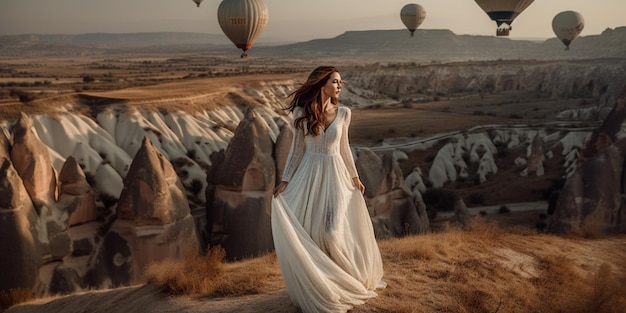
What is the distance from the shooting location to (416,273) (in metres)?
6.02

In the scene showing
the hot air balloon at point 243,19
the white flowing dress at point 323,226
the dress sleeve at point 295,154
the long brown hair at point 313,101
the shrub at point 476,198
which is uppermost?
the hot air balloon at point 243,19

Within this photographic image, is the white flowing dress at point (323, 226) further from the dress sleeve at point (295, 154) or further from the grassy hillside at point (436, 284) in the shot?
the grassy hillside at point (436, 284)

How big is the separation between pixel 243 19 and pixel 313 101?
2268 cm

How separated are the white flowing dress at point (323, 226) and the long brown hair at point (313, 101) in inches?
2.4

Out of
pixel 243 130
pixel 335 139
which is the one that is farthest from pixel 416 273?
pixel 243 130

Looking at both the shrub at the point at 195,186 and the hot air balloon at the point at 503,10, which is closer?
the shrub at the point at 195,186

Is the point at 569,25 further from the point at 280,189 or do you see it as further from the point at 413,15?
the point at 280,189

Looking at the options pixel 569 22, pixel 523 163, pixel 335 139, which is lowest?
pixel 523 163

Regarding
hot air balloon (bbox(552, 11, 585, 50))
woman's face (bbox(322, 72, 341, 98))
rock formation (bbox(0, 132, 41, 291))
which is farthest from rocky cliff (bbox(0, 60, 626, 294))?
hot air balloon (bbox(552, 11, 585, 50))

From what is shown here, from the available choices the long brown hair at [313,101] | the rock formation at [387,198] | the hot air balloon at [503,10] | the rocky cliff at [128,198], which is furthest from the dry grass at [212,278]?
the hot air balloon at [503,10]

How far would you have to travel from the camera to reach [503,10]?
30812 millimetres

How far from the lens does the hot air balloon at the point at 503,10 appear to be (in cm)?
3020

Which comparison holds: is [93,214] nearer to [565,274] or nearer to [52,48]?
[565,274]

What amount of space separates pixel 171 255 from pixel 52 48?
18259 centimetres
